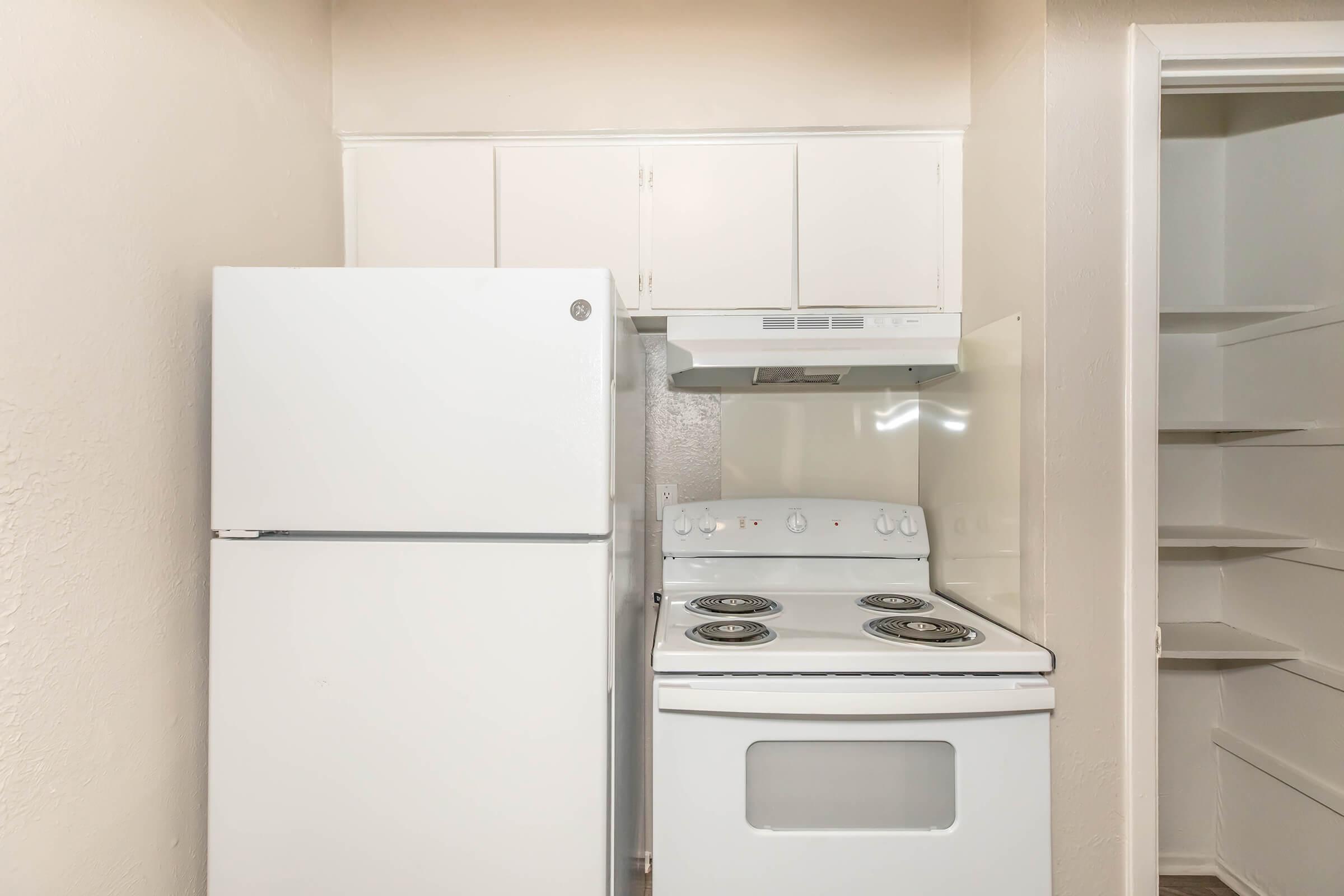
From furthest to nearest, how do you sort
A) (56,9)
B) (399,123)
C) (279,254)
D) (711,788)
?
(399,123) < (279,254) < (711,788) < (56,9)

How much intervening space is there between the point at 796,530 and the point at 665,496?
16.6 inches

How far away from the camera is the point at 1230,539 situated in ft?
5.85

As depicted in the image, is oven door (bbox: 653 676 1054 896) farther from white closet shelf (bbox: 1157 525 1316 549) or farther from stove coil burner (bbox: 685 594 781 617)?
white closet shelf (bbox: 1157 525 1316 549)

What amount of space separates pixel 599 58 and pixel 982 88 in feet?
3.30

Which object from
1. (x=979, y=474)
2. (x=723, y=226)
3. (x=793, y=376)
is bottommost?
(x=979, y=474)

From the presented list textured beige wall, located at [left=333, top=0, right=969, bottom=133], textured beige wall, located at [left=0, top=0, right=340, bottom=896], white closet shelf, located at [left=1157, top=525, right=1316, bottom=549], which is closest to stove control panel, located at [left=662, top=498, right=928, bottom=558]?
white closet shelf, located at [left=1157, top=525, right=1316, bottom=549]

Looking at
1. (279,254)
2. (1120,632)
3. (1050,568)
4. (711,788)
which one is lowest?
(711,788)

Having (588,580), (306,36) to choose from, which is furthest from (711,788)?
(306,36)

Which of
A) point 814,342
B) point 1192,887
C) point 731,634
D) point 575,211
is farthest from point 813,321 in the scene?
point 1192,887

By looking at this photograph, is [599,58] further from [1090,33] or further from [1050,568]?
[1050,568]

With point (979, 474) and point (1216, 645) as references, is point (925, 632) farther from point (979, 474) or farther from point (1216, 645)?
point (1216, 645)

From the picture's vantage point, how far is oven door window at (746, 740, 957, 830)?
131 centimetres

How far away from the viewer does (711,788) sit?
1294 mm

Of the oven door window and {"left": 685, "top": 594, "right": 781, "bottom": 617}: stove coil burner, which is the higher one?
{"left": 685, "top": 594, "right": 781, "bottom": 617}: stove coil burner
